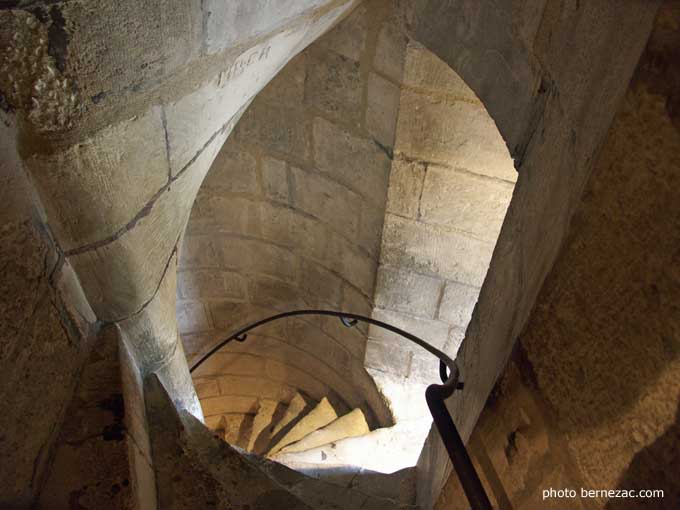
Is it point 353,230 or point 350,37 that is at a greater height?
point 350,37

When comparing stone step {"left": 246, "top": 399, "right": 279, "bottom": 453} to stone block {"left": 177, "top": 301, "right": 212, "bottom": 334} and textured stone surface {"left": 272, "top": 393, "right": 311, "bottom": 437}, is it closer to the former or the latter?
textured stone surface {"left": 272, "top": 393, "right": 311, "bottom": 437}

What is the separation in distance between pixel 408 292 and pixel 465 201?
756mm

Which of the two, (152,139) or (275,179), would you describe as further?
(275,179)

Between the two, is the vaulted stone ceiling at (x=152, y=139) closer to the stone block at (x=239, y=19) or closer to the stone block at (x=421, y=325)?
the stone block at (x=239, y=19)

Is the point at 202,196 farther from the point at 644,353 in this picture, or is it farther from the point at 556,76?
the point at 644,353

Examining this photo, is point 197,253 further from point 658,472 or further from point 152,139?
point 658,472

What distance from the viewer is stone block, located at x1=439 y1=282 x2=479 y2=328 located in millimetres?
3072

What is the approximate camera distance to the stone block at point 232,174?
3248 mm

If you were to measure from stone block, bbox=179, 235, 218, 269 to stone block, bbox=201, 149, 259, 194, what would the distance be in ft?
1.49

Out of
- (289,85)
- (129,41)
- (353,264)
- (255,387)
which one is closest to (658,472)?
(129,41)

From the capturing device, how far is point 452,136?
97.9 inches

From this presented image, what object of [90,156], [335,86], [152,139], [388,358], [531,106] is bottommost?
[90,156]

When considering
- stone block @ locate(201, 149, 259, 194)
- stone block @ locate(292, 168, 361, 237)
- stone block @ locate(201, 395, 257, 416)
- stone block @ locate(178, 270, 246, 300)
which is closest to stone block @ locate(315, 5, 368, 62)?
stone block @ locate(292, 168, 361, 237)

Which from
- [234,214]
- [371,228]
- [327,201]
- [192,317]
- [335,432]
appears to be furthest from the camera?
[192,317]
